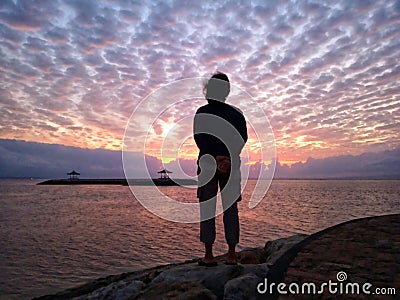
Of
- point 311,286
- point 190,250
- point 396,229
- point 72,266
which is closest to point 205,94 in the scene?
point 311,286

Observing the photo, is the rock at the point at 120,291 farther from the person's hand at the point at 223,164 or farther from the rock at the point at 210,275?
the person's hand at the point at 223,164

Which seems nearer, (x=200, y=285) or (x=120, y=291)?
(x=200, y=285)

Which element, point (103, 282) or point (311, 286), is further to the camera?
point (103, 282)

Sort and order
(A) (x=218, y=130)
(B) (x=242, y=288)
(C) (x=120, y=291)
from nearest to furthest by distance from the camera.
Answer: (B) (x=242, y=288) < (A) (x=218, y=130) < (C) (x=120, y=291)

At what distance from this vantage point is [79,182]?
127312 millimetres

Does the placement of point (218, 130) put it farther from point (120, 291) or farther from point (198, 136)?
point (120, 291)

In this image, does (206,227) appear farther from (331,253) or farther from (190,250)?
(190,250)

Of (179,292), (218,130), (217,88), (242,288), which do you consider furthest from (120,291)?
(217,88)

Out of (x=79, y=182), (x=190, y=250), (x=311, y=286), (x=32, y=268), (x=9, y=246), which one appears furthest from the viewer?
(x=79, y=182)

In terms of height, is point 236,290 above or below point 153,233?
Answer: above

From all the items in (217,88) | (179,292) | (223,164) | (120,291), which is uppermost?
(217,88)

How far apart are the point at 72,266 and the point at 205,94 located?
887 centimetres

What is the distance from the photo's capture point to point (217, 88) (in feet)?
15.5

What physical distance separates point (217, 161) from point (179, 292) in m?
1.75
